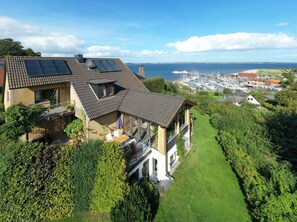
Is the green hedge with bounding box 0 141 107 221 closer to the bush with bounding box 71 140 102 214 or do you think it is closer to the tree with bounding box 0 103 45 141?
the bush with bounding box 71 140 102 214

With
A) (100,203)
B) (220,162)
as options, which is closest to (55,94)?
(100,203)

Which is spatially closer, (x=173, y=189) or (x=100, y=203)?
(x=100, y=203)

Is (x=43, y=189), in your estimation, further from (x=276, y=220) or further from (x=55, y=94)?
(x=276, y=220)

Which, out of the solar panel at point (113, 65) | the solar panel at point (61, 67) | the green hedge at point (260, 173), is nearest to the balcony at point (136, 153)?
the green hedge at point (260, 173)

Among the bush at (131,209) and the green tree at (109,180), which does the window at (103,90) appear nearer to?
the green tree at (109,180)

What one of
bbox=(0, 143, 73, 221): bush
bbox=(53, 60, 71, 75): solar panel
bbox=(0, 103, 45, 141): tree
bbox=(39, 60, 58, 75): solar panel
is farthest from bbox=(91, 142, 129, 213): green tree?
bbox=(53, 60, 71, 75): solar panel

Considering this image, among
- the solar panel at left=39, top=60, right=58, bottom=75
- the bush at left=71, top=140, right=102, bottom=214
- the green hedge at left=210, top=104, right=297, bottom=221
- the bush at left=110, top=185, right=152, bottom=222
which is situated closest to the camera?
the green hedge at left=210, top=104, right=297, bottom=221
